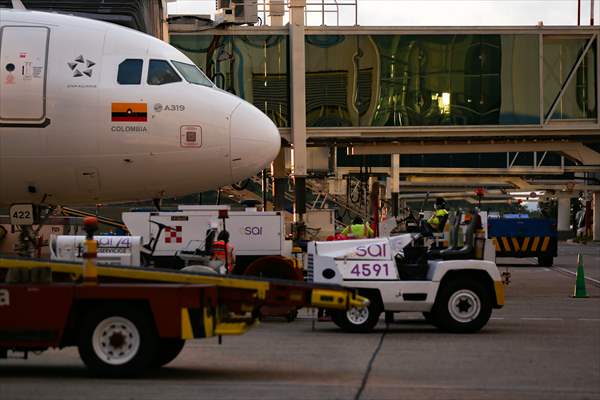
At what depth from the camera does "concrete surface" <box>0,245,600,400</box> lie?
34.8 ft

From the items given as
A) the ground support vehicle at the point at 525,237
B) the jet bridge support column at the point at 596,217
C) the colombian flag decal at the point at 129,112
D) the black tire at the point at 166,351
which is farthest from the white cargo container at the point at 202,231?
the jet bridge support column at the point at 596,217

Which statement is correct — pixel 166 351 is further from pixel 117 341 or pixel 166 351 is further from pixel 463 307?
pixel 463 307

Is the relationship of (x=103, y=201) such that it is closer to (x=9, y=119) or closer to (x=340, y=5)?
(x=9, y=119)

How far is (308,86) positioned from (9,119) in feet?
63.7

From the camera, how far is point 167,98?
17.2 meters

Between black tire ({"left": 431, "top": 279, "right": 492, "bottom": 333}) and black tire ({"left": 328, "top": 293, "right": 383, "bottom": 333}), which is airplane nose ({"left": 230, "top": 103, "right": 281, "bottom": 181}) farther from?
black tire ({"left": 431, "top": 279, "right": 492, "bottom": 333})

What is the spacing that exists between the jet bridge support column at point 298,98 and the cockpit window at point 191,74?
1591 centimetres

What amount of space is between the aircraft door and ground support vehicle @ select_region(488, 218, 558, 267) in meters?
25.2

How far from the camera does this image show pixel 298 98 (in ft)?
114

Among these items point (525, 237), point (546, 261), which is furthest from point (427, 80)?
point (546, 261)

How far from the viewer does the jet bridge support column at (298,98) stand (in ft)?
113

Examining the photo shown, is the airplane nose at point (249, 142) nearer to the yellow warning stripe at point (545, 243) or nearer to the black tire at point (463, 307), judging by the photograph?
the black tire at point (463, 307)

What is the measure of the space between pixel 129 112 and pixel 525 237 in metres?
25.3

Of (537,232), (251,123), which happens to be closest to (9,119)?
(251,123)
